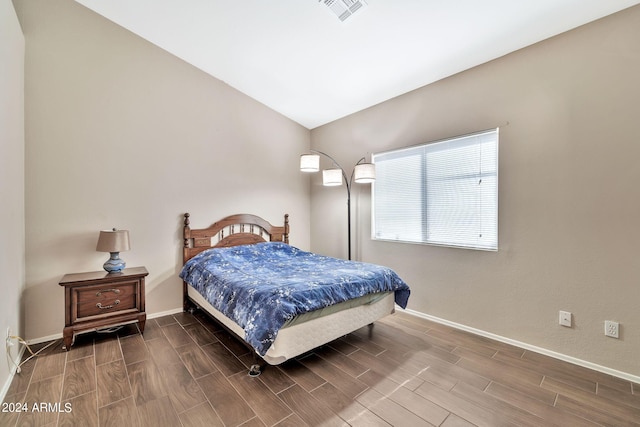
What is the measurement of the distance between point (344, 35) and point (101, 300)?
341 cm

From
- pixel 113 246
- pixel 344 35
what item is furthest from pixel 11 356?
pixel 344 35

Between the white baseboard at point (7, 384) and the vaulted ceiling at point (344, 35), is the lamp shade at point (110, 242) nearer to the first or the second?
the white baseboard at point (7, 384)

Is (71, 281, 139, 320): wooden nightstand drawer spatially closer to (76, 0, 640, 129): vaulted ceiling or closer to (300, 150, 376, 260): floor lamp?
(300, 150, 376, 260): floor lamp

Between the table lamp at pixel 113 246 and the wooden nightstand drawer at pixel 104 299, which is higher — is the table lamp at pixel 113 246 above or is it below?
above

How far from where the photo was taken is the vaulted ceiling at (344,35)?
7.39 ft

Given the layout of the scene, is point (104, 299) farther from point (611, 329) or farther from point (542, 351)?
point (611, 329)

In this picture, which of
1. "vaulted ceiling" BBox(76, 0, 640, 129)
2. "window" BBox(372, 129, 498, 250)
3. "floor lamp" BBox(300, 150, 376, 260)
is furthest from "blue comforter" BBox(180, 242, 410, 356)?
"vaulted ceiling" BBox(76, 0, 640, 129)

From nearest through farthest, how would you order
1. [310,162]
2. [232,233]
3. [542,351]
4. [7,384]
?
[7,384]
[542,351]
[310,162]
[232,233]

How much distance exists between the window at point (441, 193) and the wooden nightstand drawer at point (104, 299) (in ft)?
9.52

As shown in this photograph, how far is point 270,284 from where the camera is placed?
2.29m

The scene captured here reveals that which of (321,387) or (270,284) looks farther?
(270,284)

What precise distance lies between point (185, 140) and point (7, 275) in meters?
2.10

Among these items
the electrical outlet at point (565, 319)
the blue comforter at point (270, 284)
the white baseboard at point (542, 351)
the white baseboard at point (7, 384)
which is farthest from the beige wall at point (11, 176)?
the electrical outlet at point (565, 319)

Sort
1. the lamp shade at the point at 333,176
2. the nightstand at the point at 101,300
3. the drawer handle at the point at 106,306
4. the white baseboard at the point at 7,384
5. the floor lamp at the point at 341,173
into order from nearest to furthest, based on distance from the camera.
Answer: the white baseboard at the point at 7,384 → the nightstand at the point at 101,300 → the drawer handle at the point at 106,306 → the floor lamp at the point at 341,173 → the lamp shade at the point at 333,176
